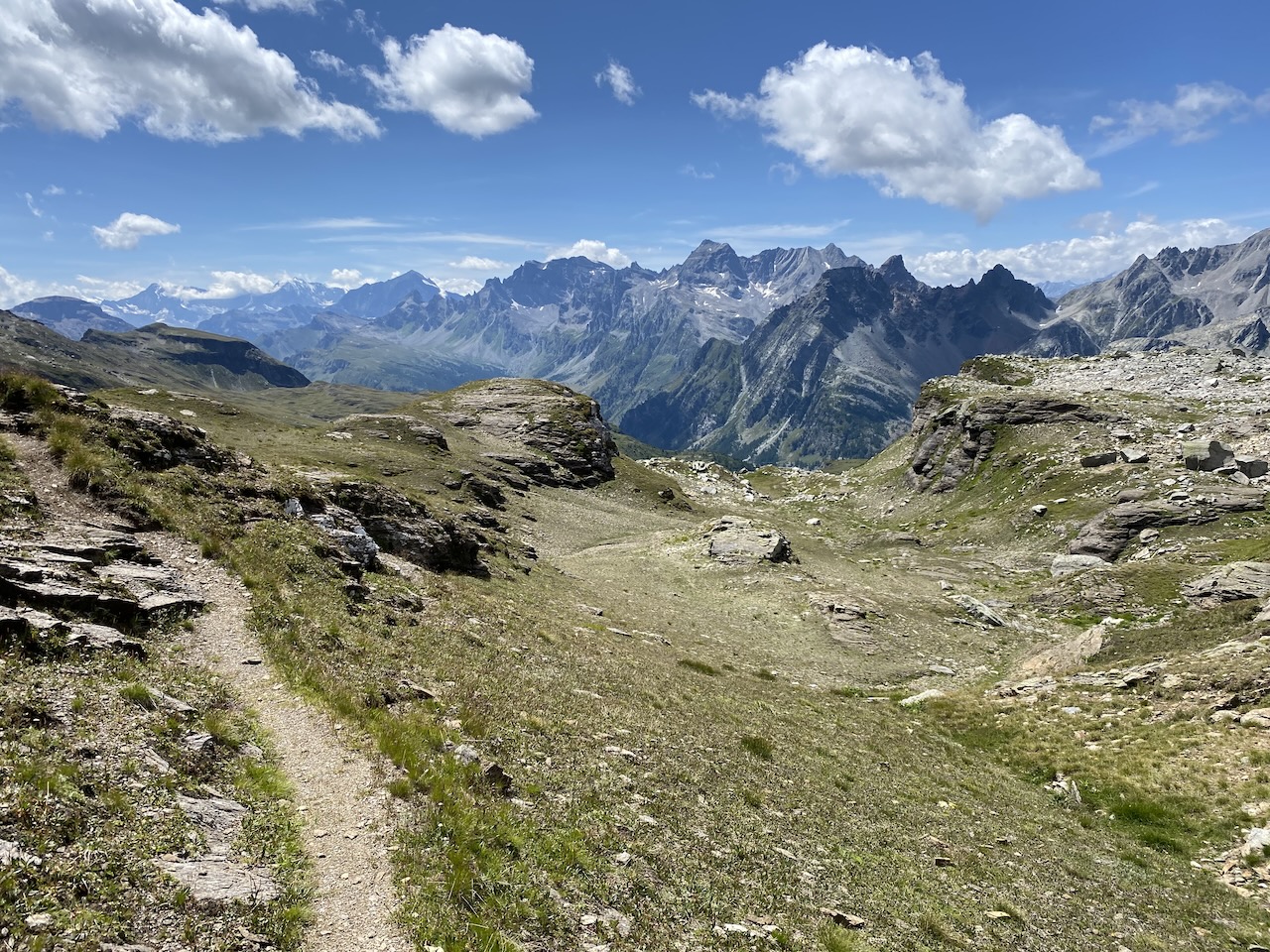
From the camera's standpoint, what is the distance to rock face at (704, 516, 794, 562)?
6391 cm

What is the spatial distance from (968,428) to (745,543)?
58.9 m

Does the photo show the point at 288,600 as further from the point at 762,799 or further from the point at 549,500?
the point at 549,500

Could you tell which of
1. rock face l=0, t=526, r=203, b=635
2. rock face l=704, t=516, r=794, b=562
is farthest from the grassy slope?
rock face l=704, t=516, r=794, b=562

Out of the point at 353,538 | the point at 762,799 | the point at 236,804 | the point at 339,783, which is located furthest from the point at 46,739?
the point at 353,538

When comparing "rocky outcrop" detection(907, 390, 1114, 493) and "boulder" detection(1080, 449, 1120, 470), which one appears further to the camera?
"rocky outcrop" detection(907, 390, 1114, 493)

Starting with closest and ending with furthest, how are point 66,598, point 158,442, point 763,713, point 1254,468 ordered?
point 66,598, point 763,713, point 158,442, point 1254,468

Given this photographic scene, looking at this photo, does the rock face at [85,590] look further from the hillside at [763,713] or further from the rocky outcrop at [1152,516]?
the rocky outcrop at [1152,516]

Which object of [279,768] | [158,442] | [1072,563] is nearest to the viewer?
[279,768]

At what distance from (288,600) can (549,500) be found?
245ft

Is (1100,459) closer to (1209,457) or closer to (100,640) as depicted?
(1209,457)

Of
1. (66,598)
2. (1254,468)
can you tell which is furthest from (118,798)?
(1254,468)

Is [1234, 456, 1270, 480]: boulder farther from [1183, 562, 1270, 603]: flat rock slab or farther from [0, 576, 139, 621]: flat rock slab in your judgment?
[0, 576, 139, 621]: flat rock slab

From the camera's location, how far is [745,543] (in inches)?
2601

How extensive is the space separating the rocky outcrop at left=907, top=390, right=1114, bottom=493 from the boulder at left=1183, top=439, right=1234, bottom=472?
1885cm
